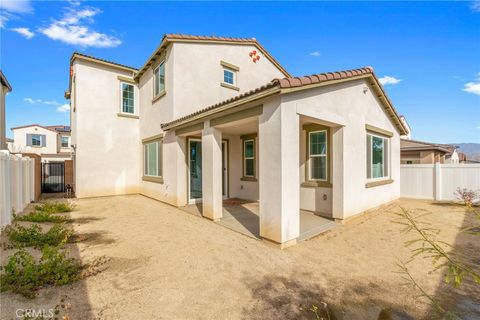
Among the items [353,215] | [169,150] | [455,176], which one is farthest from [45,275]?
[455,176]

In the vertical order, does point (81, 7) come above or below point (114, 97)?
above

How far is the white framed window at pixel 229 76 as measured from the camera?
11.5m

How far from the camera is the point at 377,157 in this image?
9109mm

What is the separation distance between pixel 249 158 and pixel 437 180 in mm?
8883

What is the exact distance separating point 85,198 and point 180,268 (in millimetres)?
9973

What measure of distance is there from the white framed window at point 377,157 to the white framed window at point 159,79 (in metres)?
8.71

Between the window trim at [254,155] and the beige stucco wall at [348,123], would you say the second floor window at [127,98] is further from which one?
the beige stucco wall at [348,123]

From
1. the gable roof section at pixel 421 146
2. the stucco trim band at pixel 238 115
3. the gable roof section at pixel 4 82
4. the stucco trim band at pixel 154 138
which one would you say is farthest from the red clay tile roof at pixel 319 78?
the gable roof section at pixel 4 82

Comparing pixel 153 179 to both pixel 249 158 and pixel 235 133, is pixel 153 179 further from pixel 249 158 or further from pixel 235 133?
pixel 249 158

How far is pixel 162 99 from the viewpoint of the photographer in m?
10.5

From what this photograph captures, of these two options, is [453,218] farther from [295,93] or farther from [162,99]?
[162,99]

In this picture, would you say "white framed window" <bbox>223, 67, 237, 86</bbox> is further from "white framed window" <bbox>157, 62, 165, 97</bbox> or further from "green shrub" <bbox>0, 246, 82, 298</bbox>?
"green shrub" <bbox>0, 246, 82, 298</bbox>

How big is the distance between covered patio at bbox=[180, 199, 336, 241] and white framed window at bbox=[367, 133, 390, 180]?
2.86 metres

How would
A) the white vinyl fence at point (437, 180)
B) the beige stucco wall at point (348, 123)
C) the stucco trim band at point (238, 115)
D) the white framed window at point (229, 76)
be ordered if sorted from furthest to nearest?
the white framed window at point (229, 76), the white vinyl fence at point (437, 180), the beige stucco wall at point (348, 123), the stucco trim band at point (238, 115)
